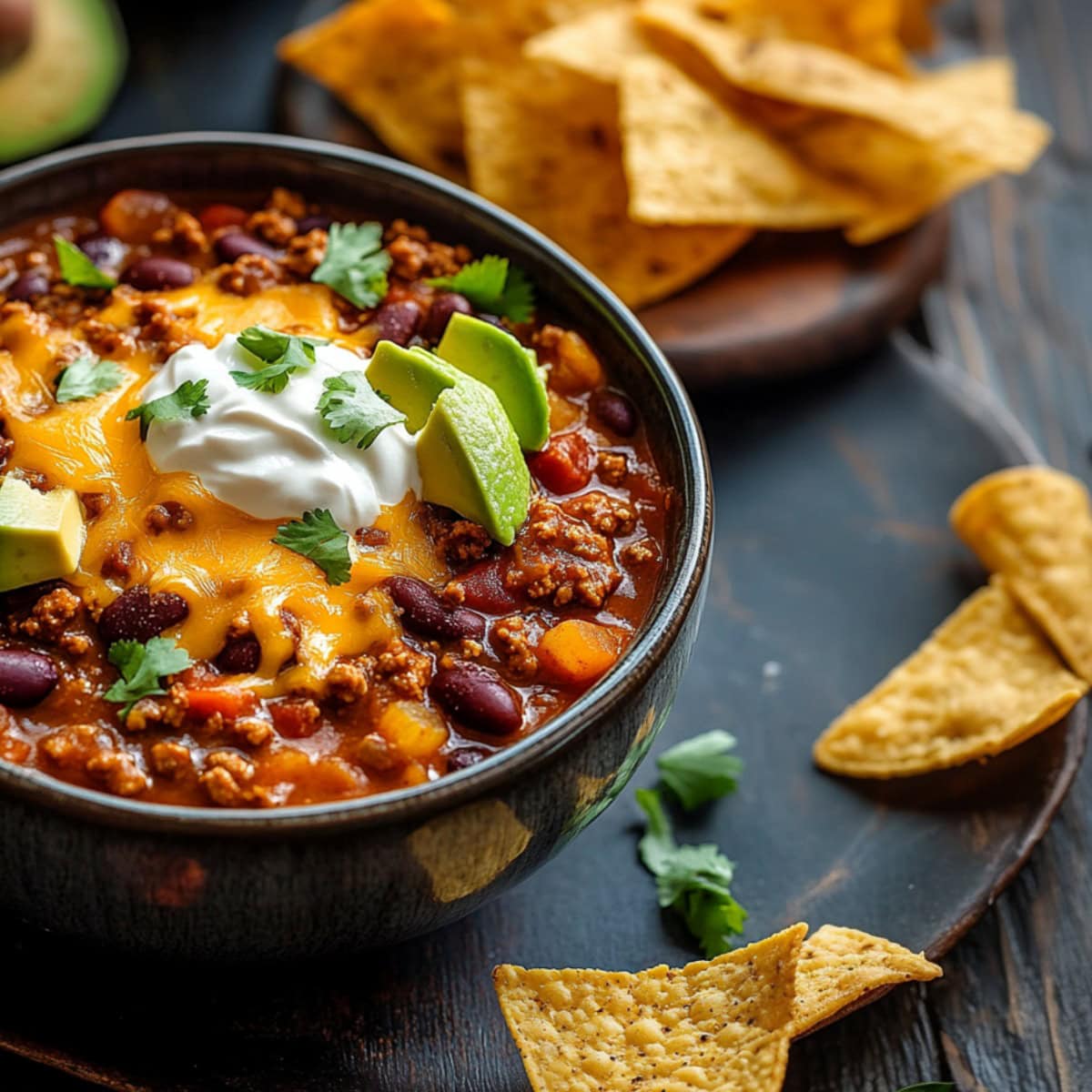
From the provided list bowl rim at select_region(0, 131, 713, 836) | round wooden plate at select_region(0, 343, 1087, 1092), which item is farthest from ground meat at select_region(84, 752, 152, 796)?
round wooden plate at select_region(0, 343, 1087, 1092)

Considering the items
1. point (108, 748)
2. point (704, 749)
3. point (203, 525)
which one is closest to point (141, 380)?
point (203, 525)

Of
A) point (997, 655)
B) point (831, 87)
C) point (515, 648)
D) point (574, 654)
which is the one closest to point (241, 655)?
point (515, 648)

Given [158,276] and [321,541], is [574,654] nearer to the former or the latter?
[321,541]

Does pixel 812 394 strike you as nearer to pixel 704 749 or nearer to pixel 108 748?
pixel 704 749

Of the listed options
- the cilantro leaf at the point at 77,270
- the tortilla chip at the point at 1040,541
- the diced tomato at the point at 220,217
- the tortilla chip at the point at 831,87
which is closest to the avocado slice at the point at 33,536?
the cilantro leaf at the point at 77,270

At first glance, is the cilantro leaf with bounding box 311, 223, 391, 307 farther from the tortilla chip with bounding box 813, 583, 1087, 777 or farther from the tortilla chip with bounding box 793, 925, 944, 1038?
the tortilla chip with bounding box 793, 925, 944, 1038

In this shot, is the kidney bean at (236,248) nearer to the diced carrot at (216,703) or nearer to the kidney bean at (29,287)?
the kidney bean at (29,287)
